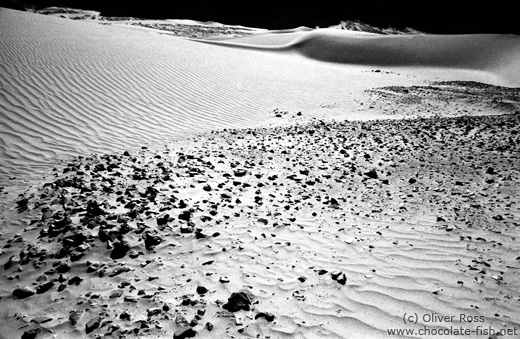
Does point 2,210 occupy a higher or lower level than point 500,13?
lower

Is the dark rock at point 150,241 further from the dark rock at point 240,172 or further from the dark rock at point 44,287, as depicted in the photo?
the dark rock at point 240,172

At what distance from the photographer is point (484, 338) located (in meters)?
2.65

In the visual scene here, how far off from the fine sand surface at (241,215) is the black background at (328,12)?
62544 mm

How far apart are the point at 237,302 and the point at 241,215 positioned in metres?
1.75

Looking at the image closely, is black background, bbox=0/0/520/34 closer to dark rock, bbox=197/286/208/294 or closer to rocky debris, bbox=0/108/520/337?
rocky debris, bbox=0/108/520/337

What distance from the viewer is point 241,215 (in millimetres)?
4742

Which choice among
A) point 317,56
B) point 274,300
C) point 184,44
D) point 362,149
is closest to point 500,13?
point 317,56

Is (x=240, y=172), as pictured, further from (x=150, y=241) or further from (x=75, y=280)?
(x=75, y=280)

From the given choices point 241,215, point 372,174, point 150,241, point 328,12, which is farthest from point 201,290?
point 328,12

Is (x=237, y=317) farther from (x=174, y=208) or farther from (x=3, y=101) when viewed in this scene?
(x=3, y=101)

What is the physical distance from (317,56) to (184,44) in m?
13.7

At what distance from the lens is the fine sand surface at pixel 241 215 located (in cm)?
303

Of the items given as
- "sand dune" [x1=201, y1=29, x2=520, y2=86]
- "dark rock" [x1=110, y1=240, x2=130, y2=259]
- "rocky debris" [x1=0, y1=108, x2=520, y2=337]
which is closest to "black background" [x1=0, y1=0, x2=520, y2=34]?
"sand dune" [x1=201, y1=29, x2=520, y2=86]

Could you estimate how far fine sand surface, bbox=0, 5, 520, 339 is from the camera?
119 inches
